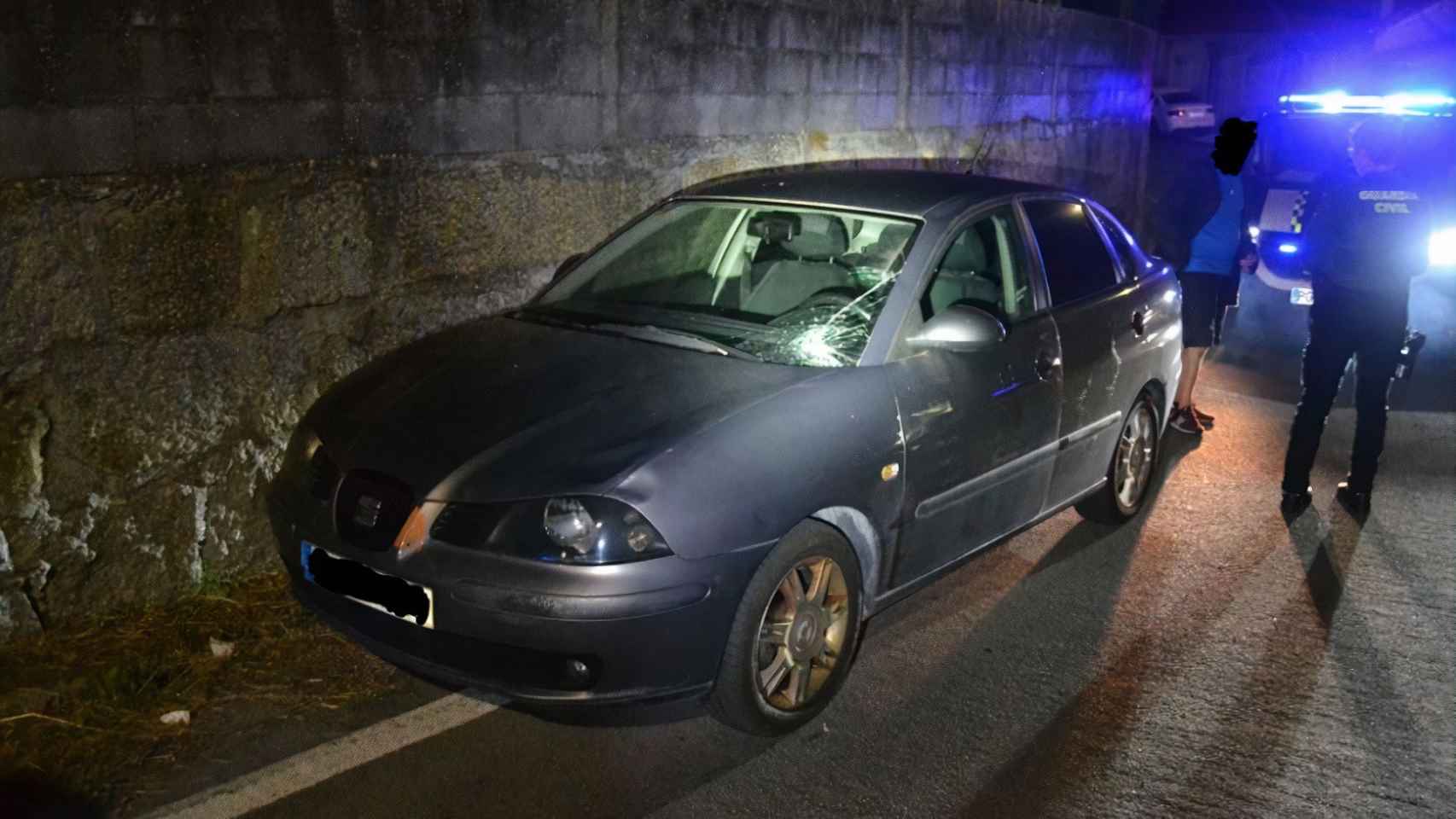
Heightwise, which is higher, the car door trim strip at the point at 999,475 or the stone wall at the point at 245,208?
the stone wall at the point at 245,208

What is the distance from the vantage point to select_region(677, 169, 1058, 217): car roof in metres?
4.87

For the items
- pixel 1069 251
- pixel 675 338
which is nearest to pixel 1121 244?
pixel 1069 251

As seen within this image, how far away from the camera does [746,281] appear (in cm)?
505

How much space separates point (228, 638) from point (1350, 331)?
5.02 meters

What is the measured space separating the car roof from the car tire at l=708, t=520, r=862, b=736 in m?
1.47

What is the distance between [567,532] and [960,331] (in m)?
1.58

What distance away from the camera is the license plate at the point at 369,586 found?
11.9 feet

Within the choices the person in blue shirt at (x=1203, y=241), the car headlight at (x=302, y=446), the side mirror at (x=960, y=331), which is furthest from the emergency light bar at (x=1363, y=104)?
the car headlight at (x=302, y=446)

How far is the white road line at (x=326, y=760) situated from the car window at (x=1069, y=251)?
109 inches

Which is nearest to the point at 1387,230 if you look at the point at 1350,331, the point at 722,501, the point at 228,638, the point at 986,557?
the point at 1350,331

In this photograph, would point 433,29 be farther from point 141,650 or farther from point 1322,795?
point 1322,795

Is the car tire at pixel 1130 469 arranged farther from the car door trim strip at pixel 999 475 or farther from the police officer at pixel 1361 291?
the police officer at pixel 1361 291

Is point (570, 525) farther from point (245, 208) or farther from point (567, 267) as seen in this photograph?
point (245, 208)

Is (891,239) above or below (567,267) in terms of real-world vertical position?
above
